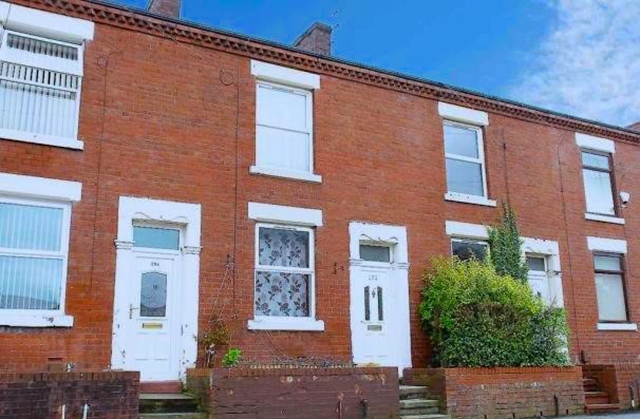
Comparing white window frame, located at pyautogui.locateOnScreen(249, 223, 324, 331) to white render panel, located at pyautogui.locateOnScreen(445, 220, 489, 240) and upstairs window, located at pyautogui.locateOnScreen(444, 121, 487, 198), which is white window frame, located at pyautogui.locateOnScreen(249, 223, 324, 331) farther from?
upstairs window, located at pyautogui.locateOnScreen(444, 121, 487, 198)

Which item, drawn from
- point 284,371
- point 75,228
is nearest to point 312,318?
point 284,371

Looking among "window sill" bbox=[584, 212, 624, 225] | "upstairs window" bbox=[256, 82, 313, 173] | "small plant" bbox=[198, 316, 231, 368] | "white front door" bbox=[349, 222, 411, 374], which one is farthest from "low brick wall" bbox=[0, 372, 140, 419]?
"window sill" bbox=[584, 212, 624, 225]

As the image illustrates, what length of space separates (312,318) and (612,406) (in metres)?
6.34

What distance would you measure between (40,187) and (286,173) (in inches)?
169

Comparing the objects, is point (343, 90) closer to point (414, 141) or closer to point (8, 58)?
point (414, 141)

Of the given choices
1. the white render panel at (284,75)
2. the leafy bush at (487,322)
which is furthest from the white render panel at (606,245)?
the white render panel at (284,75)

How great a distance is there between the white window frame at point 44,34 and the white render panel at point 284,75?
10.1 ft

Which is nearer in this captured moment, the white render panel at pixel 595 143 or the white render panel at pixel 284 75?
the white render panel at pixel 284 75

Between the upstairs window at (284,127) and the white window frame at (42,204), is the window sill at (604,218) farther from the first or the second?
the white window frame at (42,204)

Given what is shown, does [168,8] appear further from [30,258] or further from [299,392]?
[299,392]

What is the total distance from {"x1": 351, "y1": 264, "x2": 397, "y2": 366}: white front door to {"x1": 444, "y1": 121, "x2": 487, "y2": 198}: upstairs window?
290 cm

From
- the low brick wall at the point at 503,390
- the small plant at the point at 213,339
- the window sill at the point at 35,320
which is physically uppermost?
the window sill at the point at 35,320

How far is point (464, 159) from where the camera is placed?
50.4ft

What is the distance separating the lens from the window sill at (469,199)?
1468 cm
